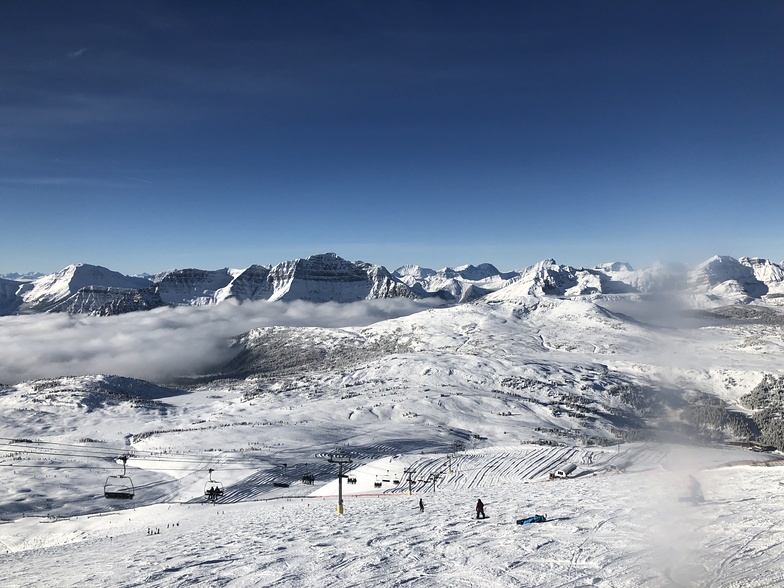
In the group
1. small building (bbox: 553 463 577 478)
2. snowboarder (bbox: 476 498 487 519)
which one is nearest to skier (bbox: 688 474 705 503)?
snowboarder (bbox: 476 498 487 519)

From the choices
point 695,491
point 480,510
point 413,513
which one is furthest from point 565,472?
point 695,491

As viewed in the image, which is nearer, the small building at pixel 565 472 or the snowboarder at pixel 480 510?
Answer: the snowboarder at pixel 480 510

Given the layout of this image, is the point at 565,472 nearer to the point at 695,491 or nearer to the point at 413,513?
the point at 413,513

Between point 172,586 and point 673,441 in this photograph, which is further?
point 172,586

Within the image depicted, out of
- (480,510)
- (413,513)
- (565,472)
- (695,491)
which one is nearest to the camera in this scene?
(695,491)

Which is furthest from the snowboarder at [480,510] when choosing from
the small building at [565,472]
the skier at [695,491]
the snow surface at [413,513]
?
the small building at [565,472]

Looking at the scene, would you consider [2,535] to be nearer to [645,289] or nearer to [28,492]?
[28,492]

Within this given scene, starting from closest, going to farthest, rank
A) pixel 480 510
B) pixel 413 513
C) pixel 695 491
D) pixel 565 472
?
1. pixel 695 491
2. pixel 480 510
3. pixel 413 513
4. pixel 565 472

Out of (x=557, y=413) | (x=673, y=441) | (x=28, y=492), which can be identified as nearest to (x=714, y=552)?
(x=673, y=441)

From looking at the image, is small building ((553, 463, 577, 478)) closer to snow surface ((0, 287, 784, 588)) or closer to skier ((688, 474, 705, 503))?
snow surface ((0, 287, 784, 588))

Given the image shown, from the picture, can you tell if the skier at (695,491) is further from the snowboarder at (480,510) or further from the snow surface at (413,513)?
the snowboarder at (480,510)

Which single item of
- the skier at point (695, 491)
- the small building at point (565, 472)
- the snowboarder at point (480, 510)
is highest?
the skier at point (695, 491)
